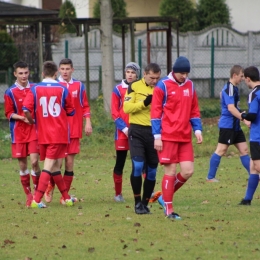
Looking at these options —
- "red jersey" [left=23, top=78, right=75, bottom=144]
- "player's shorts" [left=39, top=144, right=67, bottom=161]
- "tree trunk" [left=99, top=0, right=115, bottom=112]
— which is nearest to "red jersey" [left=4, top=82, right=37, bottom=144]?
"player's shorts" [left=39, top=144, right=67, bottom=161]

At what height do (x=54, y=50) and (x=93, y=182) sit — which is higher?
(x=54, y=50)

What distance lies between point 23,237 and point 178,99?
8.04 ft

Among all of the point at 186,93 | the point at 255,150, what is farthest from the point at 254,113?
the point at 186,93

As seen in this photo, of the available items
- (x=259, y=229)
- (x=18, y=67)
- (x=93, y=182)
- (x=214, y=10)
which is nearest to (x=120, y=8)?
(x=214, y=10)

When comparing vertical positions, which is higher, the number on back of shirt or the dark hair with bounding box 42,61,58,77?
the dark hair with bounding box 42,61,58,77

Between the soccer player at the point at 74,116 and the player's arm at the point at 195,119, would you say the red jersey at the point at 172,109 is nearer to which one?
the player's arm at the point at 195,119

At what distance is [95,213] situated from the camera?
10547 millimetres

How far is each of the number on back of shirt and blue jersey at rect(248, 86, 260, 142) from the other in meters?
2.55

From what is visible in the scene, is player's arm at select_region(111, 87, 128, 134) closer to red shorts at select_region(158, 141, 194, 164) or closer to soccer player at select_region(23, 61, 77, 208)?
soccer player at select_region(23, 61, 77, 208)

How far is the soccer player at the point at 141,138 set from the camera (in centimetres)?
1032

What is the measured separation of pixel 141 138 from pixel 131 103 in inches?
18.8

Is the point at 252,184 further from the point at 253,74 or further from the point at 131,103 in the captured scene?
the point at 131,103

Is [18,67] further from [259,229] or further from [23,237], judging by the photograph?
[259,229]

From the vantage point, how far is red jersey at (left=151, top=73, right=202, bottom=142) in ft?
31.3
